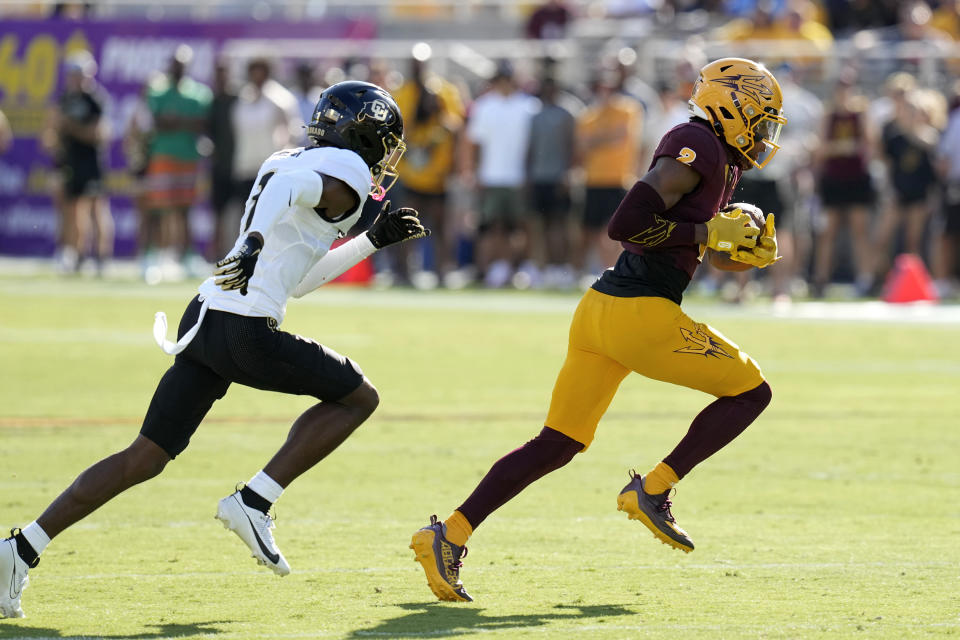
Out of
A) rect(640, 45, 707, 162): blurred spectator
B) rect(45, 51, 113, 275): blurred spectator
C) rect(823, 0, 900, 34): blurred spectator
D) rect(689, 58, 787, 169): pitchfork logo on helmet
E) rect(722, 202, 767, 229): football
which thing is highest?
rect(823, 0, 900, 34): blurred spectator

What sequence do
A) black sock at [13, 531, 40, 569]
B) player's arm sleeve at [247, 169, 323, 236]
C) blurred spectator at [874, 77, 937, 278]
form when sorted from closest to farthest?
black sock at [13, 531, 40, 569] → player's arm sleeve at [247, 169, 323, 236] → blurred spectator at [874, 77, 937, 278]

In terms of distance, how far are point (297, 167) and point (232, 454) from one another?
350 centimetres

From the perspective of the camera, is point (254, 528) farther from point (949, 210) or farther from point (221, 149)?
point (221, 149)

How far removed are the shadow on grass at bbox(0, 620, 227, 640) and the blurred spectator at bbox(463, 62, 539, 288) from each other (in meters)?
15.1

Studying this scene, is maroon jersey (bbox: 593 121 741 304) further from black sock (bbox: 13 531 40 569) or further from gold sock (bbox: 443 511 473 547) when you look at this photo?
black sock (bbox: 13 531 40 569)

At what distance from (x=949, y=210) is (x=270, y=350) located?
14698 millimetres

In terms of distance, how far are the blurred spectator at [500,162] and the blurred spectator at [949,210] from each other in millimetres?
4773

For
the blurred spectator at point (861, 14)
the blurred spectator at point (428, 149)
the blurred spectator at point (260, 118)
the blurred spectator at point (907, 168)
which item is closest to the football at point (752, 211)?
the blurred spectator at point (907, 168)

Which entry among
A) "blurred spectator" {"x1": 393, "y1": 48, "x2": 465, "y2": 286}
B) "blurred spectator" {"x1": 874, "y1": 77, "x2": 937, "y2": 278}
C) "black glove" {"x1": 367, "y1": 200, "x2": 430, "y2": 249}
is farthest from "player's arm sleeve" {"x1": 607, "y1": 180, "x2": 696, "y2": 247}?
"blurred spectator" {"x1": 393, "y1": 48, "x2": 465, "y2": 286}

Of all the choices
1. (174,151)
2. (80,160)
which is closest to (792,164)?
(174,151)

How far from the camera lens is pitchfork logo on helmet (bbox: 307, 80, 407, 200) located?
618 cm

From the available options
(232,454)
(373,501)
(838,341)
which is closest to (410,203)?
(838,341)

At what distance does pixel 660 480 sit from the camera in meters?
6.22

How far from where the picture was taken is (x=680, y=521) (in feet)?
24.3
